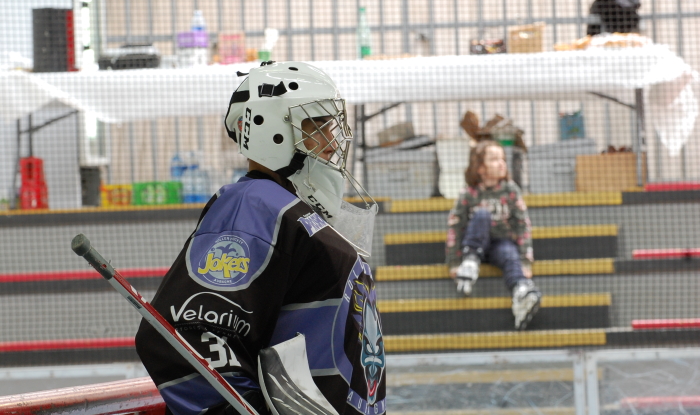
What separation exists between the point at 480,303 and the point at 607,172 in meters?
1.26

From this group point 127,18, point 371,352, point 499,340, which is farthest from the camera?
point 127,18

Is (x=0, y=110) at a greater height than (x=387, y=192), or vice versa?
(x=0, y=110)

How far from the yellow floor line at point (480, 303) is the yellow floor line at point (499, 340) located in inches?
6.7

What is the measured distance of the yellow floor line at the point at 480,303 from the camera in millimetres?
4418

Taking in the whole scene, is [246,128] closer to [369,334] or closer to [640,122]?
[369,334]

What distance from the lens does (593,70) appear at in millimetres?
4695

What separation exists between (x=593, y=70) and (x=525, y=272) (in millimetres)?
1269

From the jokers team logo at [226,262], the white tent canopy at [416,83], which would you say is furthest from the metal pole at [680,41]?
the jokers team logo at [226,262]

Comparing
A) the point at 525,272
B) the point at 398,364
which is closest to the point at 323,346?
the point at 398,364

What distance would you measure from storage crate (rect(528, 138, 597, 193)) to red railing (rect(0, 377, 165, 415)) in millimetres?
3859

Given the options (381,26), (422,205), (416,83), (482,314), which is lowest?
(482,314)

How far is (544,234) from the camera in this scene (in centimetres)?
481

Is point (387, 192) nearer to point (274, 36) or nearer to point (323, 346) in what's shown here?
point (274, 36)

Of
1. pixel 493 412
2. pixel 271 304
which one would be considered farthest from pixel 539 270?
pixel 271 304
